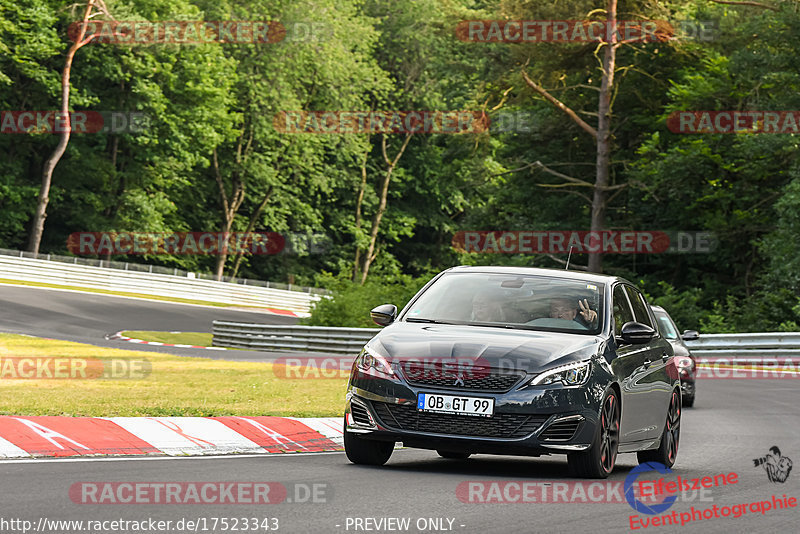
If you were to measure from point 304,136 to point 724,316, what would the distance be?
1605 inches

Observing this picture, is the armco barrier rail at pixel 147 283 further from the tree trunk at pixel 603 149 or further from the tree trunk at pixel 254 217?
the tree trunk at pixel 254 217

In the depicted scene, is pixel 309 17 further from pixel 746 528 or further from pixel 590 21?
pixel 746 528

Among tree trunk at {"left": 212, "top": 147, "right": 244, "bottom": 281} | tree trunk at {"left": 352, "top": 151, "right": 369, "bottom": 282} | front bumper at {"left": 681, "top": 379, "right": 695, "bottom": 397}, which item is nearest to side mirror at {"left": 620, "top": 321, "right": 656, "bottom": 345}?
front bumper at {"left": 681, "top": 379, "right": 695, "bottom": 397}

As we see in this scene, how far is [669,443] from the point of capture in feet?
38.9

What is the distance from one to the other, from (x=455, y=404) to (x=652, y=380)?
249cm

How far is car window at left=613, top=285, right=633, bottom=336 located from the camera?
35.9 feet

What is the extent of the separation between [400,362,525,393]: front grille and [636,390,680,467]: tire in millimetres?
2674

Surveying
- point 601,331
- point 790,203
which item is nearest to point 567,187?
point 790,203

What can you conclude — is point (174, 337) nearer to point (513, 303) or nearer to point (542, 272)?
point (542, 272)

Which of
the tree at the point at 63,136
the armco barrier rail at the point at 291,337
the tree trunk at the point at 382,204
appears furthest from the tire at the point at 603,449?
the tree trunk at the point at 382,204

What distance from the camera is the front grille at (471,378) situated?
31.3ft

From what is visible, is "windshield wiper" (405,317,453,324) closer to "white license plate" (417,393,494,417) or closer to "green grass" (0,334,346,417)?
"white license plate" (417,393,494,417)

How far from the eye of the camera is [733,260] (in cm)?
4384

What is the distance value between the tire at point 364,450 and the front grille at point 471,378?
92 centimetres
